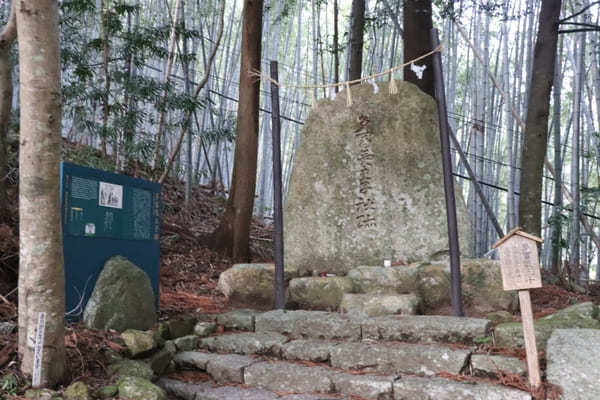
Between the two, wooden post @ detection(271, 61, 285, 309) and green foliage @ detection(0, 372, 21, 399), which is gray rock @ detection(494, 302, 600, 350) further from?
green foliage @ detection(0, 372, 21, 399)

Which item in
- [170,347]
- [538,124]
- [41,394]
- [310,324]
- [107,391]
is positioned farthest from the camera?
[538,124]

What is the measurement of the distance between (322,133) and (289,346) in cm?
216

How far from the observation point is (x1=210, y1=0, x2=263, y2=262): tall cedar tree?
582 centimetres

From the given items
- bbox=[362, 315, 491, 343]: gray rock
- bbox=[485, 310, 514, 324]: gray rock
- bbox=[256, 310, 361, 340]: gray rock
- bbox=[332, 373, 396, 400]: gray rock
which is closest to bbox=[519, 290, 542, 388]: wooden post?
bbox=[362, 315, 491, 343]: gray rock

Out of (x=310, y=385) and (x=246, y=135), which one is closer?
(x=310, y=385)

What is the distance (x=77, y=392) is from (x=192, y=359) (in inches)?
36.6

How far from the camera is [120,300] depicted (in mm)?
3119

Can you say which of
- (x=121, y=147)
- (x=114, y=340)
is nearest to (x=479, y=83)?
(x=121, y=147)

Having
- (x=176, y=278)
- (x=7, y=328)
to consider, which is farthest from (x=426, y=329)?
(x=176, y=278)

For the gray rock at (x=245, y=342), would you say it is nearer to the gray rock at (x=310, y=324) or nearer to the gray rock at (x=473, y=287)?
→ the gray rock at (x=310, y=324)

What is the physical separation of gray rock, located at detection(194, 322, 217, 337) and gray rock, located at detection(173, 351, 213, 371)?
29 cm

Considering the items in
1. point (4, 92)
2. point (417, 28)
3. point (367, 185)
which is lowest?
point (367, 185)

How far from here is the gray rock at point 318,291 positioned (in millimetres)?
3939

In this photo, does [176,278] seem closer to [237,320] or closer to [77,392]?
[237,320]
